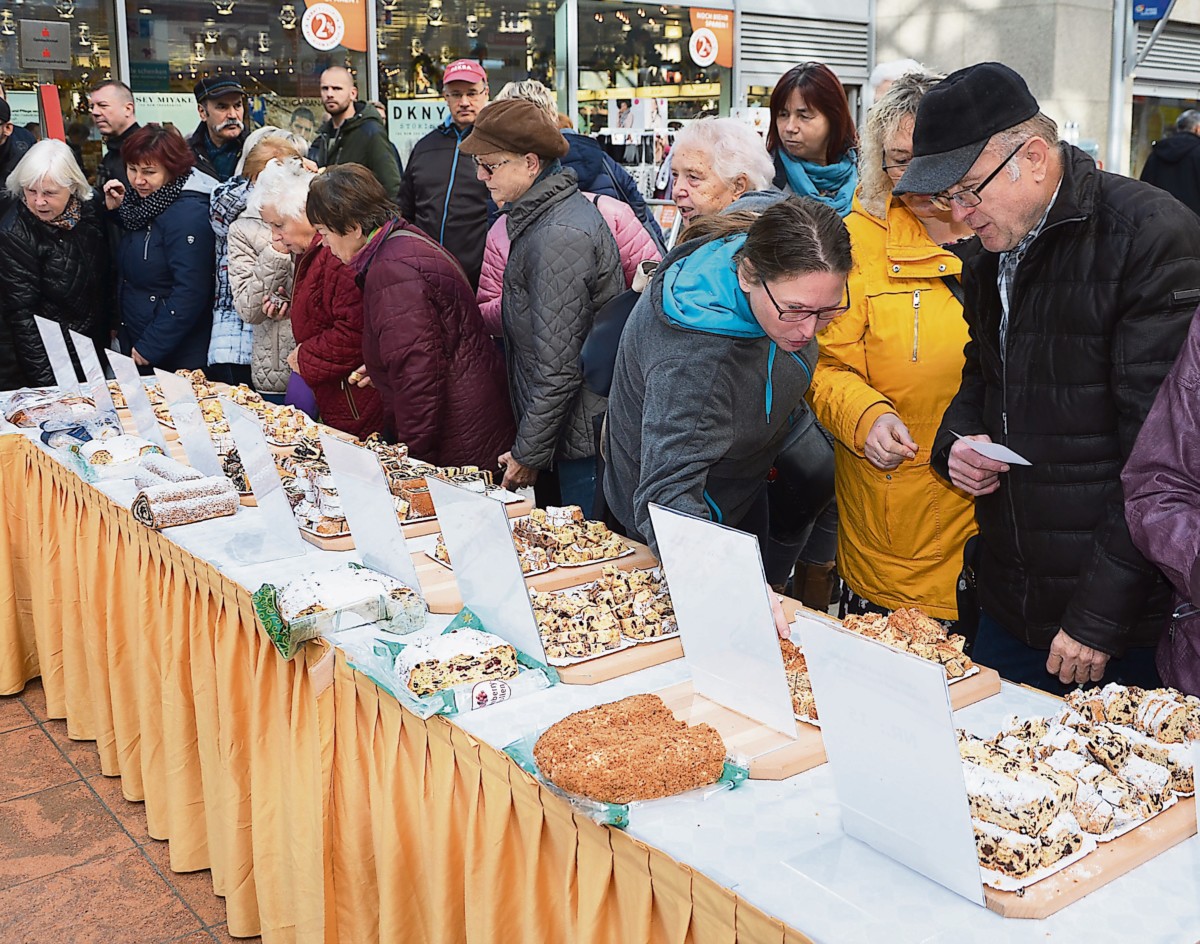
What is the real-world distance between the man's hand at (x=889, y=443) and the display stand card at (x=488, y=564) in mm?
841

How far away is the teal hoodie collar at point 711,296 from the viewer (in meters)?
2.04

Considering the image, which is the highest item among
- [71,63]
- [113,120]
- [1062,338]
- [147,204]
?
[71,63]

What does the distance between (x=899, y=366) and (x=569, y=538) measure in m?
0.74

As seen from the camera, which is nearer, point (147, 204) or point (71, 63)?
point (147, 204)

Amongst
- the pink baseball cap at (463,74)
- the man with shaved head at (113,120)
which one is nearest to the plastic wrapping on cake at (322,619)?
the pink baseball cap at (463,74)

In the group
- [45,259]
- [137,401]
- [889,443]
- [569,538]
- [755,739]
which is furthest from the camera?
[45,259]

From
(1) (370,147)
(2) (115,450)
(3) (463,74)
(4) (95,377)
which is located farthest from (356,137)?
(2) (115,450)

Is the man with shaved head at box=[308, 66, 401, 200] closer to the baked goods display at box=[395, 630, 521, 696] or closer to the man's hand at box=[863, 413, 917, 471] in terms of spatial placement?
the man's hand at box=[863, 413, 917, 471]

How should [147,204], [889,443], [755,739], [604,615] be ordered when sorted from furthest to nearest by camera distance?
[147,204] → [889,443] → [604,615] → [755,739]

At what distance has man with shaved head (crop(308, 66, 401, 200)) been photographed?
534 cm

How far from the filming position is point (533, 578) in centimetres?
225

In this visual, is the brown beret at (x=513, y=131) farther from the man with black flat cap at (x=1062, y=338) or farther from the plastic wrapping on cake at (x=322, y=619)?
the plastic wrapping on cake at (x=322, y=619)

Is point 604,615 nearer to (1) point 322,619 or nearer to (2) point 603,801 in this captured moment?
(1) point 322,619

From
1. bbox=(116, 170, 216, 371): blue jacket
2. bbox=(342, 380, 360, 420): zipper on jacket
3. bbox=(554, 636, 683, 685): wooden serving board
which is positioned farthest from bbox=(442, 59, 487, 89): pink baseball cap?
bbox=(554, 636, 683, 685): wooden serving board
